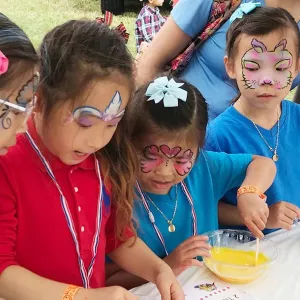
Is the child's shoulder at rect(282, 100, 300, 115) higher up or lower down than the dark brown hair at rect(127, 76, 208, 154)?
lower down

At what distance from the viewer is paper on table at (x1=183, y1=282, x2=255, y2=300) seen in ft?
3.08

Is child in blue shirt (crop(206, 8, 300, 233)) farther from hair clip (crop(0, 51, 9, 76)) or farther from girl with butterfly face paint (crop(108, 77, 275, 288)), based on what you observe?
hair clip (crop(0, 51, 9, 76))

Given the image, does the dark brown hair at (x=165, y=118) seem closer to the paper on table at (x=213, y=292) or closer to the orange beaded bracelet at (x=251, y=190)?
the orange beaded bracelet at (x=251, y=190)

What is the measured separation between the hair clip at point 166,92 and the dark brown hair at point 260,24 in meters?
0.31

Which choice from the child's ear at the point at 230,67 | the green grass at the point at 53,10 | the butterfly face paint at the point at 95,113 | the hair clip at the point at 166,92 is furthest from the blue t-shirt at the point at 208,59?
the green grass at the point at 53,10

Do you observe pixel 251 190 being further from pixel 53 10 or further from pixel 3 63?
pixel 53 10

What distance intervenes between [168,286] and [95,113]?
1.14 ft

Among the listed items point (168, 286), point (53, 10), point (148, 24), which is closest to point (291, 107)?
point (168, 286)

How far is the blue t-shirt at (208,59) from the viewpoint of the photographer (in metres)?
1.46

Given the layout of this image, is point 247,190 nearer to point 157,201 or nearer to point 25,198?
point 157,201

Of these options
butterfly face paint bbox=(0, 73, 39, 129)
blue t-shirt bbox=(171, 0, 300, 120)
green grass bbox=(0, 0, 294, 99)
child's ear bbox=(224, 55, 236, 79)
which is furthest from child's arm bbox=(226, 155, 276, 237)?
green grass bbox=(0, 0, 294, 99)

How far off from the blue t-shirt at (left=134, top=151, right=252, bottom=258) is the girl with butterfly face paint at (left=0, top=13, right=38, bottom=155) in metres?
0.41

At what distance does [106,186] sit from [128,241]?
0.13 metres

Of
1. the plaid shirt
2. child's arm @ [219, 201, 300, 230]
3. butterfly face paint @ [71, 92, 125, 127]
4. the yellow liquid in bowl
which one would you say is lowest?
the yellow liquid in bowl
